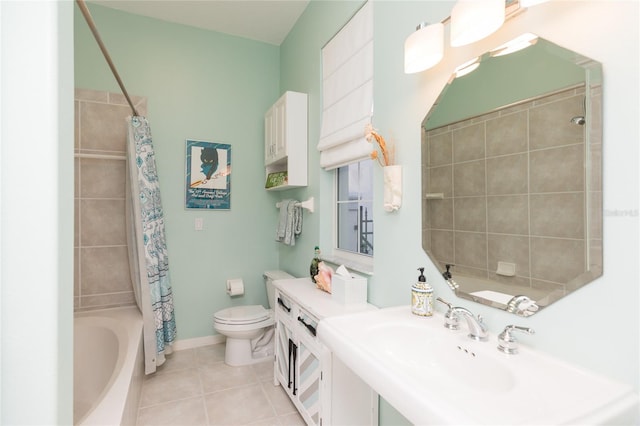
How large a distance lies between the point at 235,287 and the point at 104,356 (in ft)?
3.47

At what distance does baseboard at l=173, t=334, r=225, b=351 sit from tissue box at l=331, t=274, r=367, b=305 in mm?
1711

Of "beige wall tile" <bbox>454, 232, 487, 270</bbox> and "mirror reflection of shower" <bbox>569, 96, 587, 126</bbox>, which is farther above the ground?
"mirror reflection of shower" <bbox>569, 96, 587, 126</bbox>

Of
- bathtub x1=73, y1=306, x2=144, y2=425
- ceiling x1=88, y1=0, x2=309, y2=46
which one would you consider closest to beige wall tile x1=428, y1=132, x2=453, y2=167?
bathtub x1=73, y1=306, x2=144, y2=425

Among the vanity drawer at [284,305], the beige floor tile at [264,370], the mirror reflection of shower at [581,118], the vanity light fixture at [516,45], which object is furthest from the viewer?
the beige floor tile at [264,370]

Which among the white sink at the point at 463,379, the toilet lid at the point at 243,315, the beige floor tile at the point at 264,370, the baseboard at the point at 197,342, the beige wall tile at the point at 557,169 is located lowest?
the beige floor tile at the point at 264,370

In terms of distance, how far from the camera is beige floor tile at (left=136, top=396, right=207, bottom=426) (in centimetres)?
186

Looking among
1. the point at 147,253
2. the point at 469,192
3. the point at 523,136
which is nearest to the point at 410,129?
the point at 469,192

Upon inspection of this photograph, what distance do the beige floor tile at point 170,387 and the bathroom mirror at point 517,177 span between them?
6.31 ft

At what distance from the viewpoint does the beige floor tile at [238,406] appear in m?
1.90

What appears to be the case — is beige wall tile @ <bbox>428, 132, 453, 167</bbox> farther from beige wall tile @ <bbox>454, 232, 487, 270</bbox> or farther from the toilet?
the toilet

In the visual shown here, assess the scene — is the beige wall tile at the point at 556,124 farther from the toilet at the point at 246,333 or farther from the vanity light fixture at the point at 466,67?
the toilet at the point at 246,333

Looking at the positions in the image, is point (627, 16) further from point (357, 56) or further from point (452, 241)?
point (357, 56)

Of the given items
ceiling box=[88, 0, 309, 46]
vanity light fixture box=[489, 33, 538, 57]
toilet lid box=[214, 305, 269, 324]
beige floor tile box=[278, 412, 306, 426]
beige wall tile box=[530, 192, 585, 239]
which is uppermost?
ceiling box=[88, 0, 309, 46]

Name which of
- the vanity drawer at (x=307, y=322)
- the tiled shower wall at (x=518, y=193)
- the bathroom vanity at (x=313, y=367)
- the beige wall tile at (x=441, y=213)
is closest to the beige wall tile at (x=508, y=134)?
the tiled shower wall at (x=518, y=193)
